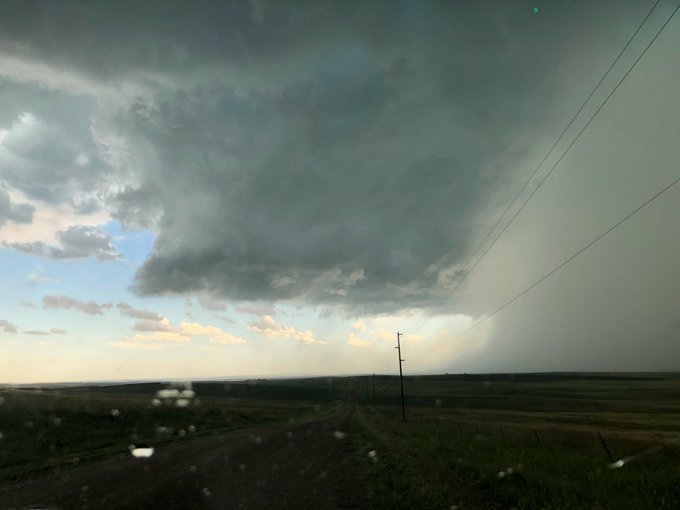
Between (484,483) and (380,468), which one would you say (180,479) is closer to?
(380,468)

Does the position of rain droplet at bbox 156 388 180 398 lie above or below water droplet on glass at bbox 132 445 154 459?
above

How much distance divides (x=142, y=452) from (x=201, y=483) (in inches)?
362

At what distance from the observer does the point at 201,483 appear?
13656 mm

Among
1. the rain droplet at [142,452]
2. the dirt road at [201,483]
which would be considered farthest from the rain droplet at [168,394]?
the dirt road at [201,483]

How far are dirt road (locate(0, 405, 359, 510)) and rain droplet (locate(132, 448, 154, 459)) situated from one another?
17.5 inches

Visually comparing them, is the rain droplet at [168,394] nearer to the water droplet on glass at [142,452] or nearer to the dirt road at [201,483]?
the water droplet on glass at [142,452]

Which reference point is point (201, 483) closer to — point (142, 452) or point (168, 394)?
point (142, 452)

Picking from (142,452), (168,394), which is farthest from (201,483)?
(168,394)

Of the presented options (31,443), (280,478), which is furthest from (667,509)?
(31,443)

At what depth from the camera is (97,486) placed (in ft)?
43.3

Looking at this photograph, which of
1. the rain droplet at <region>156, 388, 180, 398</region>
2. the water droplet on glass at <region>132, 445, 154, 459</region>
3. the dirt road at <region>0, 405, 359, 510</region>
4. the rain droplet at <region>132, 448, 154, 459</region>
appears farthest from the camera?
the rain droplet at <region>156, 388, 180, 398</region>

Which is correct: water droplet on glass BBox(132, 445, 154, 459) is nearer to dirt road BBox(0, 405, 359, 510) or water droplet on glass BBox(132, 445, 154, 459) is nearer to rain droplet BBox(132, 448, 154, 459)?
rain droplet BBox(132, 448, 154, 459)

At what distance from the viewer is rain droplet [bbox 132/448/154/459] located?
1952cm

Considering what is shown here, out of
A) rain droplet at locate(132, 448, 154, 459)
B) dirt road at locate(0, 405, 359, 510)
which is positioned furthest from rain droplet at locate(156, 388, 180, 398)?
dirt road at locate(0, 405, 359, 510)
